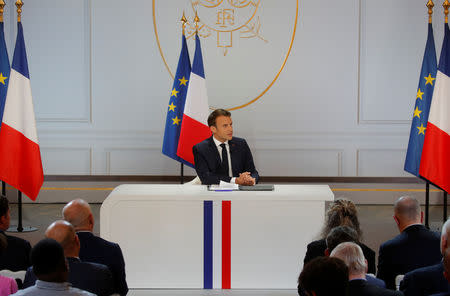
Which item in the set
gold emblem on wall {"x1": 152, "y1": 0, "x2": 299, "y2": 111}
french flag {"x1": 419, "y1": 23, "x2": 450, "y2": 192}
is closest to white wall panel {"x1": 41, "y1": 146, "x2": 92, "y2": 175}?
gold emblem on wall {"x1": 152, "y1": 0, "x2": 299, "y2": 111}

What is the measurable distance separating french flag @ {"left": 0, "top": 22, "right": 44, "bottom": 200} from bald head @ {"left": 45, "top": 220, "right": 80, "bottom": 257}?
3.72 metres

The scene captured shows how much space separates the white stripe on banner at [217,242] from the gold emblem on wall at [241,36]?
338cm

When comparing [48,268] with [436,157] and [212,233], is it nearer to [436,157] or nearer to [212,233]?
[212,233]

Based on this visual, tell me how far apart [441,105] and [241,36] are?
265 centimetres

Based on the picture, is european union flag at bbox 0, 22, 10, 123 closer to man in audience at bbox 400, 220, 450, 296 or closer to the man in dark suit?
the man in dark suit

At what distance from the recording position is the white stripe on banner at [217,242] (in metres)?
4.84

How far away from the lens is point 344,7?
314 inches

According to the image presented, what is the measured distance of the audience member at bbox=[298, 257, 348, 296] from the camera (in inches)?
87.0

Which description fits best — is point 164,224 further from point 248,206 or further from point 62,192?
point 62,192

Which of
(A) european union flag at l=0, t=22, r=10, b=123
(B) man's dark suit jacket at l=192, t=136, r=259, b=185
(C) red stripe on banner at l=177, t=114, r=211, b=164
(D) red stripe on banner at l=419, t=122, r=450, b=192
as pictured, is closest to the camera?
(B) man's dark suit jacket at l=192, t=136, r=259, b=185

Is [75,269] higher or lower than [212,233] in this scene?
higher

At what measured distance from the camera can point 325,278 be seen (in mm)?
2219

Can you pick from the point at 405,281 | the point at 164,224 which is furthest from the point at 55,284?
the point at 164,224

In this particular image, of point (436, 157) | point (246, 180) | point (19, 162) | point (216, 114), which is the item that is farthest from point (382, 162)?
point (19, 162)
